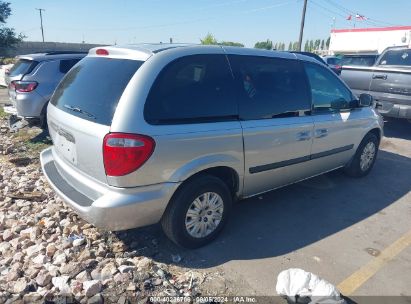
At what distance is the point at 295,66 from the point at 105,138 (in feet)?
8.02

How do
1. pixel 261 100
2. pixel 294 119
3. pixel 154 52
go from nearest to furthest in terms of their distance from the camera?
pixel 154 52 → pixel 261 100 → pixel 294 119

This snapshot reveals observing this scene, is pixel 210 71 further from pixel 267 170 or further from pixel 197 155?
pixel 267 170

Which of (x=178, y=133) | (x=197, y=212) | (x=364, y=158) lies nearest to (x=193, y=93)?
(x=178, y=133)

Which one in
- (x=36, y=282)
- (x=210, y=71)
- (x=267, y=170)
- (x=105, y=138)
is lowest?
(x=36, y=282)

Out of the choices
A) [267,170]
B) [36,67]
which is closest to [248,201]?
[267,170]

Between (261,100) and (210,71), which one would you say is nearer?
(210,71)

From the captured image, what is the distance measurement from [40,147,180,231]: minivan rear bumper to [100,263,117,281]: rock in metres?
0.36

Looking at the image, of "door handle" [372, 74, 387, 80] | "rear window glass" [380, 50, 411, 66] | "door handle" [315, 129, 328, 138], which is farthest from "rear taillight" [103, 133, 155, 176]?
"rear window glass" [380, 50, 411, 66]

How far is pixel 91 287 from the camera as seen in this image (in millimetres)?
2756

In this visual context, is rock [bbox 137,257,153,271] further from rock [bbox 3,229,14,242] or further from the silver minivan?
rock [bbox 3,229,14,242]

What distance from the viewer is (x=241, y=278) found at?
303 cm

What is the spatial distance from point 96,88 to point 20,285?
5.65 ft

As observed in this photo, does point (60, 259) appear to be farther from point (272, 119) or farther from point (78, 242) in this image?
point (272, 119)

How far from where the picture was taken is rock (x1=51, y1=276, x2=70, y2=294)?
109 inches
